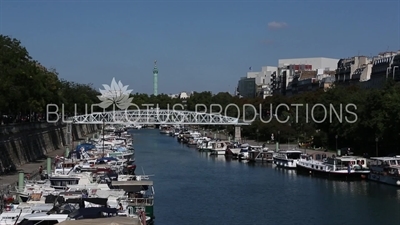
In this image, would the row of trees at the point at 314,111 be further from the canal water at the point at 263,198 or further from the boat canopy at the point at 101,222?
the boat canopy at the point at 101,222

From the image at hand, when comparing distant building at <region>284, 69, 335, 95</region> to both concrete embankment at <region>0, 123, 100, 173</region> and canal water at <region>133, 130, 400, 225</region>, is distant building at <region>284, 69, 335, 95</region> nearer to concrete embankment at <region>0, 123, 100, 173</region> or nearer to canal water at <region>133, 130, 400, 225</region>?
concrete embankment at <region>0, 123, 100, 173</region>

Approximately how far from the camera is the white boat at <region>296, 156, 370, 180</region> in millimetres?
46906

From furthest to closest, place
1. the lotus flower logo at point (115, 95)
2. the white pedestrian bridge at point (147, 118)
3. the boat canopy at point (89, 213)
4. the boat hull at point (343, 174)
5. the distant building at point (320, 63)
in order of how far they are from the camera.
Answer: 1. the distant building at point (320, 63)
2. the lotus flower logo at point (115, 95)
3. the white pedestrian bridge at point (147, 118)
4. the boat hull at point (343, 174)
5. the boat canopy at point (89, 213)

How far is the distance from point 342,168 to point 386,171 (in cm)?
412

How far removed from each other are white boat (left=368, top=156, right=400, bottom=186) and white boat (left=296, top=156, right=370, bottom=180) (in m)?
0.89

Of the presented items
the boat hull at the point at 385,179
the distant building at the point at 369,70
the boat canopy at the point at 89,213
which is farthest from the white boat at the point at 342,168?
the distant building at the point at 369,70

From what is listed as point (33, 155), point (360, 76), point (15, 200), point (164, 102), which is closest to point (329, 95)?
point (360, 76)

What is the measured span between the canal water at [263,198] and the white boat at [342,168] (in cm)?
113

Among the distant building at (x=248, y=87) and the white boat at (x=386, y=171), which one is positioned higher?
the distant building at (x=248, y=87)

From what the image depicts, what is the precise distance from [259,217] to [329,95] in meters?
44.2

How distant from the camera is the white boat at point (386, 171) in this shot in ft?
140

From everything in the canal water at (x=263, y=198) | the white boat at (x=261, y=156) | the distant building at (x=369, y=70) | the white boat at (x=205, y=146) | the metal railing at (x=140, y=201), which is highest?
the distant building at (x=369, y=70)

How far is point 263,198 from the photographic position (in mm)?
38594

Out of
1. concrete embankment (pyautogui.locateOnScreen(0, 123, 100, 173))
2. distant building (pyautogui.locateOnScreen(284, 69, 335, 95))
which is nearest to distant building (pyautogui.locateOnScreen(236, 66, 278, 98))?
distant building (pyautogui.locateOnScreen(284, 69, 335, 95))
